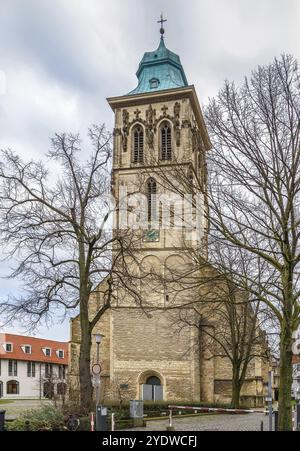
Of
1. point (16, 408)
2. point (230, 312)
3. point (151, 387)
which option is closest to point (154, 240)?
point (151, 387)

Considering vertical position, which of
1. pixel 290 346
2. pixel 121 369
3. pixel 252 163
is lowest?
pixel 121 369

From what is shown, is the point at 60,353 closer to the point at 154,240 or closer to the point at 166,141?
the point at 154,240

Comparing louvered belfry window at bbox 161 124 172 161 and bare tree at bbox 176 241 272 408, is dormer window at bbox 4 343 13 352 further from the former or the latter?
louvered belfry window at bbox 161 124 172 161

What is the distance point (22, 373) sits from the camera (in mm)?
59125

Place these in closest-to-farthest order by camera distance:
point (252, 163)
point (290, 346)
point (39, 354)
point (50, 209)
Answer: point (290, 346)
point (252, 163)
point (50, 209)
point (39, 354)

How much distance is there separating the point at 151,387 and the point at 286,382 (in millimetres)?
23116

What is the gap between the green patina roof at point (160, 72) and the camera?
41.4 metres

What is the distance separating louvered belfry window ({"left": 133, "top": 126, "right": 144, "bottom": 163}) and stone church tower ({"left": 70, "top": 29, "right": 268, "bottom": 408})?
2.9 inches

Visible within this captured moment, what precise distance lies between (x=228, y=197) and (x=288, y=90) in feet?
9.23

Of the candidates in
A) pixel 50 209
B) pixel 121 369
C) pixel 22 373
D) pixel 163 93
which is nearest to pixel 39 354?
pixel 22 373

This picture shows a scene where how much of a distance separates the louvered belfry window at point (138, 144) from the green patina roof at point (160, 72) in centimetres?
331

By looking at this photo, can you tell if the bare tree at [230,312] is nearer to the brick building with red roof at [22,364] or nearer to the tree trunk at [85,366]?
the tree trunk at [85,366]

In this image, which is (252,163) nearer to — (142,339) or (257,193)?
(257,193)

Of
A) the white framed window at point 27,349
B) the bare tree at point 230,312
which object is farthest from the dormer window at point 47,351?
the bare tree at point 230,312
